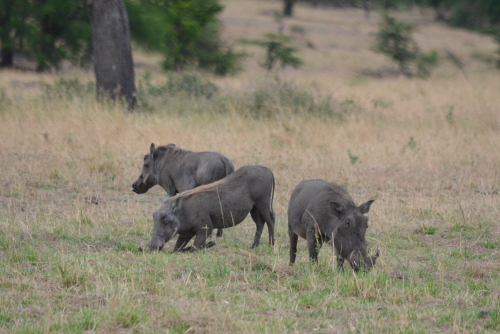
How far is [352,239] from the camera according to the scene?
5105 mm

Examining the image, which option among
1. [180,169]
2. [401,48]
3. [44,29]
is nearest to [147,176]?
[180,169]

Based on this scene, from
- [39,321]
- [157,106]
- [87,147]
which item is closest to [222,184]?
[39,321]

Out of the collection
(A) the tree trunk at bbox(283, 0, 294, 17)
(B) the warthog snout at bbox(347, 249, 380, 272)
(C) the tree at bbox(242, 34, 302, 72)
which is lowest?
(A) the tree trunk at bbox(283, 0, 294, 17)

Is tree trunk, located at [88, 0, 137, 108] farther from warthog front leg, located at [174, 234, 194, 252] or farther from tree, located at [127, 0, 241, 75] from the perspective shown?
tree, located at [127, 0, 241, 75]

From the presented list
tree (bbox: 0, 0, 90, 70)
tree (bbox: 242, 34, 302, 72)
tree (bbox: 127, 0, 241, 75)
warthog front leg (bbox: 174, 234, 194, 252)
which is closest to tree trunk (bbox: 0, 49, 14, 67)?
tree (bbox: 0, 0, 90, 70)

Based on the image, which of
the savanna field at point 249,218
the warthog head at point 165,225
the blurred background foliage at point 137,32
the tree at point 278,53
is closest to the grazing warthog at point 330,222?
the savanna field at point 249,218

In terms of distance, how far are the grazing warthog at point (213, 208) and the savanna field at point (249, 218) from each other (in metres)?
0.24

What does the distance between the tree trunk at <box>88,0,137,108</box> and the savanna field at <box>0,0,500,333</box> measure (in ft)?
1.48

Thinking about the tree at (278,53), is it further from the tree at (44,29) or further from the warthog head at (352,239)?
the warthog head at (352,239)

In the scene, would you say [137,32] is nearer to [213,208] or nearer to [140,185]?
[140,185]

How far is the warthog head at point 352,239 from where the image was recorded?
5.07 metres

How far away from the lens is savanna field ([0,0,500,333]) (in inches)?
176

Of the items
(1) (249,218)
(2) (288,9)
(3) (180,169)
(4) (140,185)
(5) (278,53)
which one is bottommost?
(2) (288,9)

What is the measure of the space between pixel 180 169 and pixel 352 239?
3303mm
